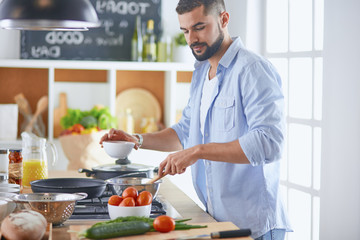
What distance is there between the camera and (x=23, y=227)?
67.2 inches

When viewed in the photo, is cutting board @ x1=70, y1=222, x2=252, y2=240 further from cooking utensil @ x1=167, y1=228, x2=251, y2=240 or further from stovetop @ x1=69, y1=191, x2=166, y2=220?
stovetop @ x1=69, y1=191, x2=166, y2=220

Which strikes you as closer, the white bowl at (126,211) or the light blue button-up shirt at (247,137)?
the white bowl at (126,211)

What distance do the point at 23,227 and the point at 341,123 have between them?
191 centimetres

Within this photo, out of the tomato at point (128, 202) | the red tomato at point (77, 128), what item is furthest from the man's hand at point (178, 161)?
the red tomato at point (77, 128)

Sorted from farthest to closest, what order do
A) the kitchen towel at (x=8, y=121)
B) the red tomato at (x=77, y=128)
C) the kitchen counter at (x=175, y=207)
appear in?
the kitchen towel at (x=8, y=121) < the red tomato at (x=77, y=128) < the kitchen counter at (x=175, y=207)

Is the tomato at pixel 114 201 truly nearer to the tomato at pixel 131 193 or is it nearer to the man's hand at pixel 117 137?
the tomato at pixel 131 193

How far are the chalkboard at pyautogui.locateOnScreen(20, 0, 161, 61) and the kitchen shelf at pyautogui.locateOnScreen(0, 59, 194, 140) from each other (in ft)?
0.46

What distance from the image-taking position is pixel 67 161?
16.0ft

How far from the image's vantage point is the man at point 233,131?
2219mm

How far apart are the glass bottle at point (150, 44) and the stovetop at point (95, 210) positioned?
2569mm

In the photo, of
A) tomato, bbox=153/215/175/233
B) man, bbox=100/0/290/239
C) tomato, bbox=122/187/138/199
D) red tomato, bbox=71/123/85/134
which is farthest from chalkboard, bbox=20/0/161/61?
tomato, bbox=153/215/175/233

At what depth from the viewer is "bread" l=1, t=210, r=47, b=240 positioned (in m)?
1.70

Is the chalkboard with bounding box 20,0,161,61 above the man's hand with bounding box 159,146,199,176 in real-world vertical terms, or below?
above

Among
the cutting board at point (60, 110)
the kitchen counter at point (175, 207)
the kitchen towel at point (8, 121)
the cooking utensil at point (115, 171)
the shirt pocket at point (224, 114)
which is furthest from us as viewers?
the cutting board at point (60, 110)
